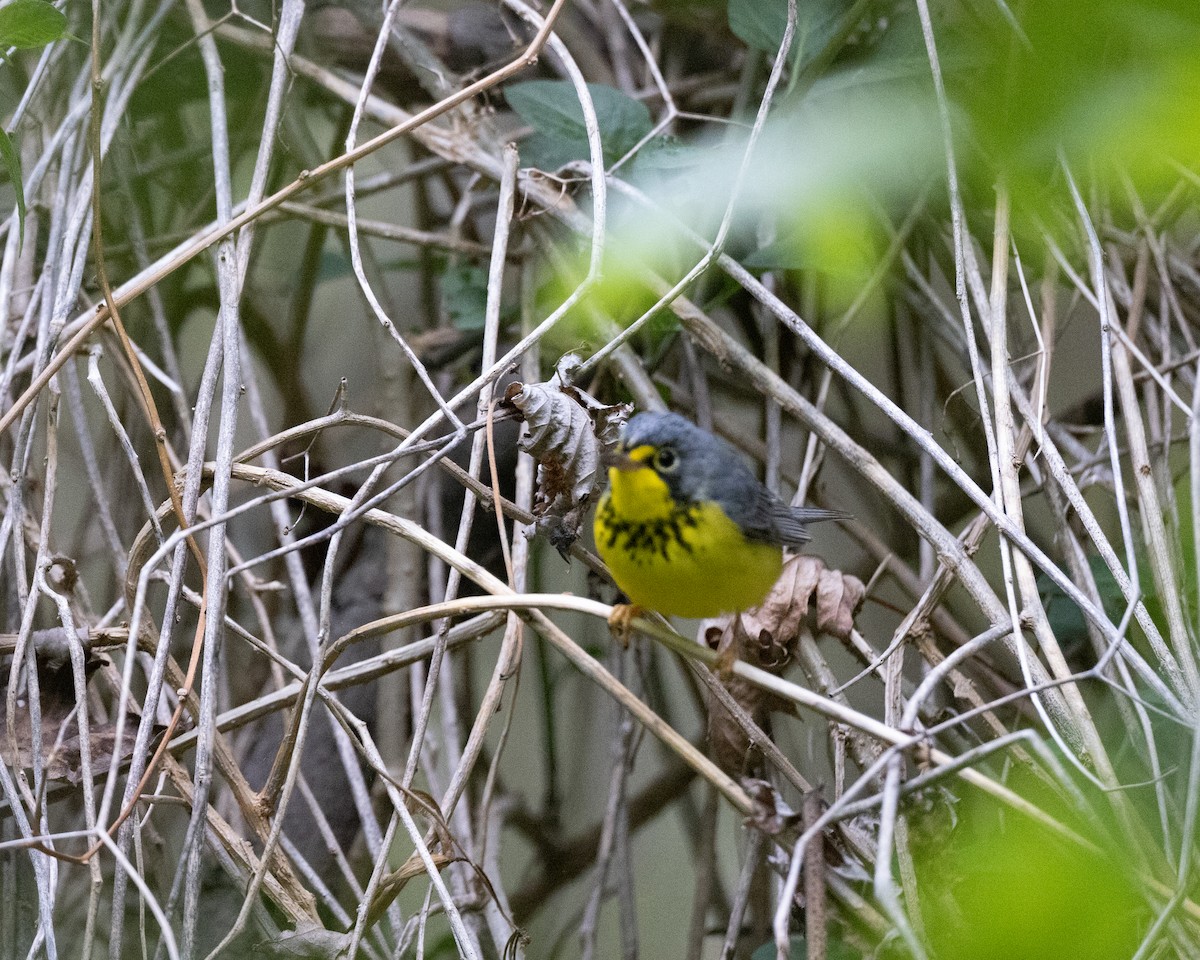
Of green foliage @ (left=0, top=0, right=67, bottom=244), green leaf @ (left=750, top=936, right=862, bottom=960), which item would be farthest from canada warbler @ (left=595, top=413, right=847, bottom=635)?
green foliage @ (left=0, top=0, right=67, bottom=244)

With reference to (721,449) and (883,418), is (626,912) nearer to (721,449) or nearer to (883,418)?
(721,449)

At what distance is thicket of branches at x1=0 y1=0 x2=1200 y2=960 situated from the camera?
5.43 ft

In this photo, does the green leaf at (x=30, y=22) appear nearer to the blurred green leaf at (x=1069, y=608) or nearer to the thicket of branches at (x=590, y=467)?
the thicket of branches at (x=590, y=467)

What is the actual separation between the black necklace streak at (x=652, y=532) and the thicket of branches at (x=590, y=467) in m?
0.09

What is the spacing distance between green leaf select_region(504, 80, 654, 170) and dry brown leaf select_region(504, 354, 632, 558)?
1.05 metres

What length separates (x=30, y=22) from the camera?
1890mm

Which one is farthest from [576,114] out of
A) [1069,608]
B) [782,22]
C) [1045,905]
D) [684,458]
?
[1045,905]

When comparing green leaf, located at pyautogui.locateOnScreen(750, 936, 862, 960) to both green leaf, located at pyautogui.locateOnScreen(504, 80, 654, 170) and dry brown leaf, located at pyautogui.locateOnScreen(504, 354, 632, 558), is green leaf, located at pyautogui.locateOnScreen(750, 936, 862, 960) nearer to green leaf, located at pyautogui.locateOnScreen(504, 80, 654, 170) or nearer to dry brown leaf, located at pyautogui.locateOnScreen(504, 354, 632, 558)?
dry brown leaf, located at pyautogui.locateOnScreen(504, 354, 632, 558)

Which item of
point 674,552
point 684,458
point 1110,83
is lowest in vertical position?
point 674,552

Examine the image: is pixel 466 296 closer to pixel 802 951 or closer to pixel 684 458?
pixel 684 458

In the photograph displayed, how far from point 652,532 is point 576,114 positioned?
54.8 inches

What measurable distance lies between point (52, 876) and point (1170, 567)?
223 centimetres

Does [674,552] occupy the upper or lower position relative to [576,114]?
lower

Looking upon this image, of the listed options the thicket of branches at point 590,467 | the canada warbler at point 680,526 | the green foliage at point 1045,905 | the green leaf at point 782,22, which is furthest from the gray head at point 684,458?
the green leaf at point 782,22
